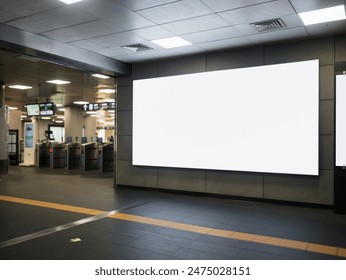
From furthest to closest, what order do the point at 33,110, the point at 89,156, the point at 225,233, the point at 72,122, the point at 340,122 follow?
the point at 72,122 → the point at 33,110 → the point at 89,156 → the point at 340,122 → the point at 225,233

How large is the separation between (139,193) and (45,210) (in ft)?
7.37

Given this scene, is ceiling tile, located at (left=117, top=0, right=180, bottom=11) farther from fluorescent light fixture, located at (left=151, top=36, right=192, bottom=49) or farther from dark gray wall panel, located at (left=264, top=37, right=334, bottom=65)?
dark gray wall panel, located at (left=264, top=37, right=334, bottom=65)

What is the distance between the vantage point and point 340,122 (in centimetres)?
507

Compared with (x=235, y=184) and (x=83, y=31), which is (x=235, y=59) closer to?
(x=235, y=184)

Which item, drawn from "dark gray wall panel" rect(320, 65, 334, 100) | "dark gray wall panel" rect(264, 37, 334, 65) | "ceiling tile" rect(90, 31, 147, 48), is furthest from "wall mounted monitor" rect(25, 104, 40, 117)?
"dark gray wall panel" rect(320, 65, 334, 100)

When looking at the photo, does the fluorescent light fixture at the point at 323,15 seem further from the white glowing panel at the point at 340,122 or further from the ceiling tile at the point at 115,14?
the ceiling tile at the point at 115,14

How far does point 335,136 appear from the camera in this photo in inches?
201

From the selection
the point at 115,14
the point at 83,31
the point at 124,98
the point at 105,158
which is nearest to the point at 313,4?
the point at 115,14

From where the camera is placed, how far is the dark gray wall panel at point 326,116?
536 cm

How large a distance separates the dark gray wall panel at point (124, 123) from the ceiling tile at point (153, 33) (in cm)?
248

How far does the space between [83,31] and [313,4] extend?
3629 mm

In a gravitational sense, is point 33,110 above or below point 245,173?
above

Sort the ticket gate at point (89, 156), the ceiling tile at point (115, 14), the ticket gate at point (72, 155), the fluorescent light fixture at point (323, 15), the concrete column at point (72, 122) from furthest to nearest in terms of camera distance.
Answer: the concrete column at point (72, 122), the ticket gate at point (72, 155), the ticket gate at point (89, 156), the fluorescent light fixture at point (323, 15), the ceiling tile at point (115, 14)

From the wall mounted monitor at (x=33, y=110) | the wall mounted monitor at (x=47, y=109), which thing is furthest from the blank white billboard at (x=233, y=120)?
the wall mounted monitor at (x=33, y=110)
